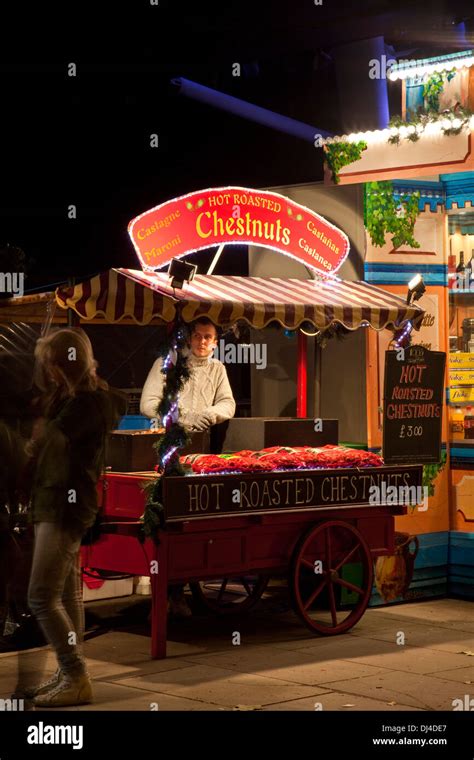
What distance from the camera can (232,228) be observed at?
29.0 feet

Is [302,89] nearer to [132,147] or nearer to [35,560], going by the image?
[132,147]

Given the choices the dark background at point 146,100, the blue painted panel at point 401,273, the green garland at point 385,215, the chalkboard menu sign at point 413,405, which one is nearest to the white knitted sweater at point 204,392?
the chalkboard menu sign at point 413,405

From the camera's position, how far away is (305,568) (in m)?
9.01

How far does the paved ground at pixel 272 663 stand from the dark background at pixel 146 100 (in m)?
7.98

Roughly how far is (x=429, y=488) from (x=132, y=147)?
12406 millimetres

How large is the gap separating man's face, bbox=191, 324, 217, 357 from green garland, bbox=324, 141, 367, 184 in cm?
273

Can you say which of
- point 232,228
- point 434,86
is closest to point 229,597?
point 232,228

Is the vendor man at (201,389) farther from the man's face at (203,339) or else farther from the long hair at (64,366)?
the long hair at (64,366)

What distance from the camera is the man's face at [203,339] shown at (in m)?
9.13

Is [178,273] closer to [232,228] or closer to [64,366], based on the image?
[232,228]

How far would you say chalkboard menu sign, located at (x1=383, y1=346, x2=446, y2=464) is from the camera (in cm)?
930

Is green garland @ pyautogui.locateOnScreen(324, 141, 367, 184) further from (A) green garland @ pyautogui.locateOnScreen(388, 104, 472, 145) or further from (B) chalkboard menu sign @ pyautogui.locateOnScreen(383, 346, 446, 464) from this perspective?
(B) chalkboard menu sign @ pyautogui.locateOnScreen(383, 346, 446, 464)

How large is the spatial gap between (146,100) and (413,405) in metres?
12.7

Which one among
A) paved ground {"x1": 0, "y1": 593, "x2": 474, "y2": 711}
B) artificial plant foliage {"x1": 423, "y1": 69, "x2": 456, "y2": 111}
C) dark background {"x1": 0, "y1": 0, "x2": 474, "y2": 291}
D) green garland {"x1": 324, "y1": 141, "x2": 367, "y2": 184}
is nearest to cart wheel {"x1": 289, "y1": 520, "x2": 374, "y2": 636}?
paved ground {"x1": 0, "y1": 593, "x2": 474, "y2": 711}
